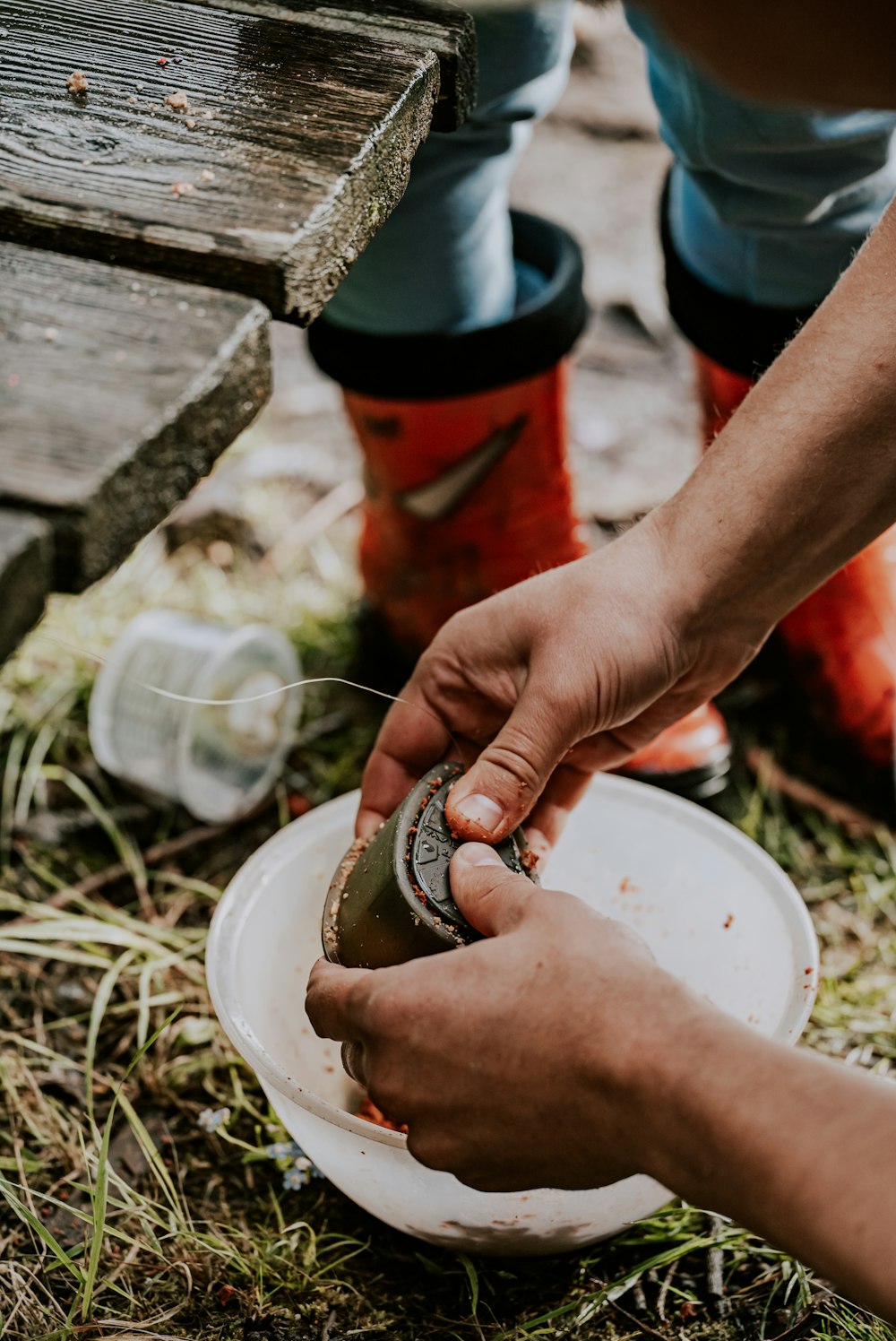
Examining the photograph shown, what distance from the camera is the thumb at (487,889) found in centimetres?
106

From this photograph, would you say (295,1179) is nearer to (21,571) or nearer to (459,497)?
(21,571)

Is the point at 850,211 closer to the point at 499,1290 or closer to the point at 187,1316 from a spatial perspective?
the point at 499,1290

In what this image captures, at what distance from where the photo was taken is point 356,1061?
1.07 meters

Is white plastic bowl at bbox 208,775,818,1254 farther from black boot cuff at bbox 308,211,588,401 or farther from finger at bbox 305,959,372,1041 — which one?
black boot cuff at bbox 308,211,588,401

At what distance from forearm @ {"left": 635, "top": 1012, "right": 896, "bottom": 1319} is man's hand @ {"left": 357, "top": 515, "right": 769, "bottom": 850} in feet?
1.33

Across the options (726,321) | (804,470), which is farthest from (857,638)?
(804,470)

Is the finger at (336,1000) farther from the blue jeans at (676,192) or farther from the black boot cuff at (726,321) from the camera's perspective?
the black boot cuff at (726,321)

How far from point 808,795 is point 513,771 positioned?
0.94 metres

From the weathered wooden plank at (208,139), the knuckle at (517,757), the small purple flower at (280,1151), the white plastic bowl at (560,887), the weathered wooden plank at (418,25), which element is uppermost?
the weathered wooden plank at (418,25)

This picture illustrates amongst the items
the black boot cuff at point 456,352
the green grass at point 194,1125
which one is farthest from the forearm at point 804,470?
the green grass at point 194,1125

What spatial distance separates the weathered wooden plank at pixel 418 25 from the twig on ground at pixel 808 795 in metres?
1.19

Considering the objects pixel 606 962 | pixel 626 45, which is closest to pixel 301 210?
pixel 606 962

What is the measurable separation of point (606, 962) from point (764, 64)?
2.10 ft

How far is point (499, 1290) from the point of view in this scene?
1335mm
